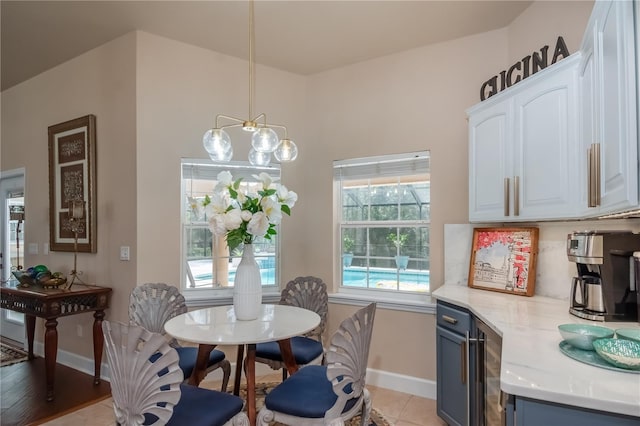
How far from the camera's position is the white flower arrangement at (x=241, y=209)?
6.64ft

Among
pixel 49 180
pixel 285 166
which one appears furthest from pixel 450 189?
pixel 49 180

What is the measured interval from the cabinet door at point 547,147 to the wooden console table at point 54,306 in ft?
10.9

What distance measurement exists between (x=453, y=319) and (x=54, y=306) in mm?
3012

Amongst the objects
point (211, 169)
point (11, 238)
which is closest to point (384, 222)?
point (211, 169)

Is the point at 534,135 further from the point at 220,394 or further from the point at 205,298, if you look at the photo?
the point at 205,298

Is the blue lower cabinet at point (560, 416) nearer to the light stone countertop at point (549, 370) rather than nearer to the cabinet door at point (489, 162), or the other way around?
the light stone countertop at point (549, 370)

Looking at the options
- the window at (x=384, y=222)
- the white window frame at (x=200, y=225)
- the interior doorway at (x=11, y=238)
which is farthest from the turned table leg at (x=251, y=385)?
the interior doorway at (x=11, y=238)

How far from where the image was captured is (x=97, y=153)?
3.24 metres

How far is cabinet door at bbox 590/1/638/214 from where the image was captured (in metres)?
1.12

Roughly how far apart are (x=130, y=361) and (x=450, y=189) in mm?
2488

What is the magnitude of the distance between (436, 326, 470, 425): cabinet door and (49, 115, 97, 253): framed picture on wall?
305cm

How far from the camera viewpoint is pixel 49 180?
3.65 m

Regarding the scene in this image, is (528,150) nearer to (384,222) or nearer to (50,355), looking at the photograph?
(384,222)

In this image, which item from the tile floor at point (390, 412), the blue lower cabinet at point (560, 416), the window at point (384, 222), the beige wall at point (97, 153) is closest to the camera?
the blue lower cabinet at point (560, 416)
